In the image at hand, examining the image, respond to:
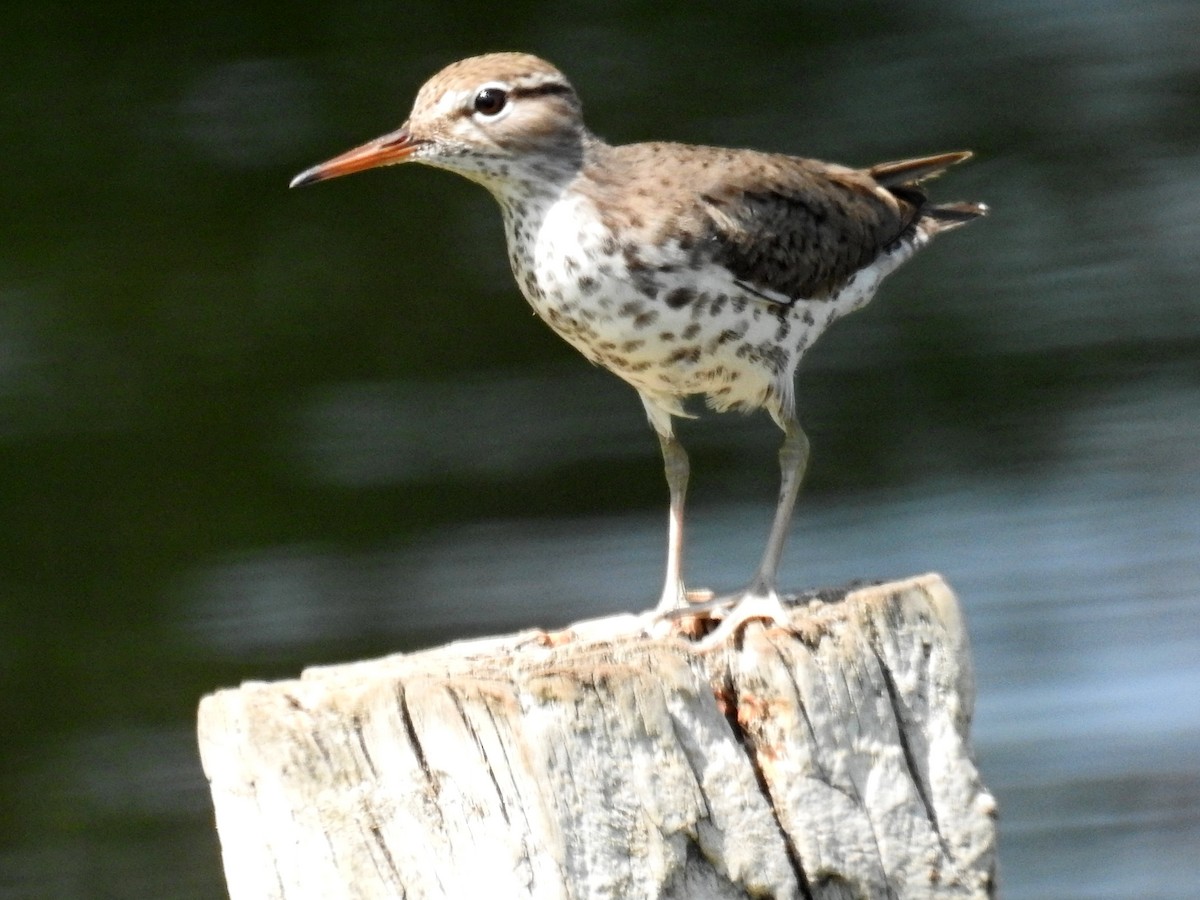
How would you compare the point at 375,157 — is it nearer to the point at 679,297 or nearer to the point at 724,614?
the point at 679,297

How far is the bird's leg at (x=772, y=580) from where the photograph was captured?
10.8ft

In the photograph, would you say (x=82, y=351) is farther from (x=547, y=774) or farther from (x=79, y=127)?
(x=547, y=774)

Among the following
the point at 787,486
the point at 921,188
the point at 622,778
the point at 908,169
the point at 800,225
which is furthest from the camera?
the point at 921,188

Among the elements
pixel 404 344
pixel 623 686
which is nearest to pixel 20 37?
pixel 404 344

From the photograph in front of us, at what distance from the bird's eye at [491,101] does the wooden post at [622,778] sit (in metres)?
1.25

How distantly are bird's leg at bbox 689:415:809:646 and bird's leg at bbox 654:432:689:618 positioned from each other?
3.0 inches

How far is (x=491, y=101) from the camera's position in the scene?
3486mm

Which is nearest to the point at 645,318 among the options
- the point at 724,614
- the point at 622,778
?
Result: the point at 724,614

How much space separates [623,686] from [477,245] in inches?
130

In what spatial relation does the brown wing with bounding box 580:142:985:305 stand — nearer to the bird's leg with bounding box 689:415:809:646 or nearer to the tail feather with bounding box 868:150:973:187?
the tail feather with bounding box 868:150:973:187

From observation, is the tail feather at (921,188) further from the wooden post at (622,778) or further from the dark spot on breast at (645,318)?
the wooden post at (622,778)

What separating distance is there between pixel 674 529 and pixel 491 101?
3.65ft

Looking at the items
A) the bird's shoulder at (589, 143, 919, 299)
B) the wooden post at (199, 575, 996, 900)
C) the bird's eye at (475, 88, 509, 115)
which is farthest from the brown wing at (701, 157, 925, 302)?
the wooden post at (199, 575, 996, 900)

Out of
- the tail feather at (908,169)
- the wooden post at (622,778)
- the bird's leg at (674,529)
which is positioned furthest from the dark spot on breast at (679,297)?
the tail feather at (908,169)
